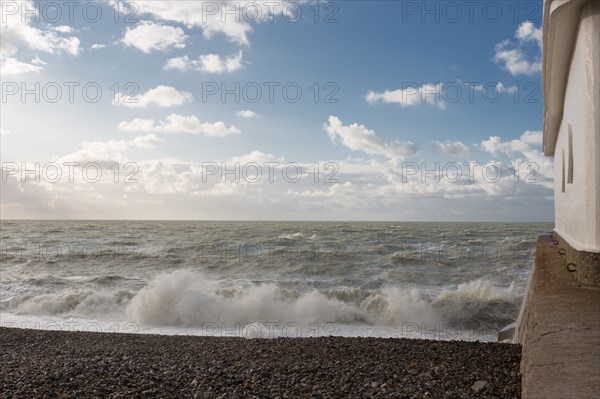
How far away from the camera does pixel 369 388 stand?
5.45 metres

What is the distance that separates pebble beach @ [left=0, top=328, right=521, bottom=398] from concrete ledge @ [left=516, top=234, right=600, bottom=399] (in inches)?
39.9

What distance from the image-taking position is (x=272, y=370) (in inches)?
254

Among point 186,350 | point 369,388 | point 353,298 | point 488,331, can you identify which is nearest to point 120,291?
point 353,298

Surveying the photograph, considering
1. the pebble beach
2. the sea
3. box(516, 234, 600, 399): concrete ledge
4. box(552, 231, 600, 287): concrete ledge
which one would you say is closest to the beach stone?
the pebble beach

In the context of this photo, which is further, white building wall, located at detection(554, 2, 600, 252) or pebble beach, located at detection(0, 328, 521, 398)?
pebble beach, located at detection(0, 328, 521, 398)

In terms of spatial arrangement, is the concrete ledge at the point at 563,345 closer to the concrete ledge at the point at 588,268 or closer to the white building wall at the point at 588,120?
the concrete ledge at the point at 588,268

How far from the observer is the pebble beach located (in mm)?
5430

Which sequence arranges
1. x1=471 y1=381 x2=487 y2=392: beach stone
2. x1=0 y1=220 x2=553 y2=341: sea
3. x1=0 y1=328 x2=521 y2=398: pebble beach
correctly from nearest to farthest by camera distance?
A: x1=471 y1=381 x2=487 y2=392: beach stone < x1=0 y1=328 x2=521 y2=398: pebble beach < x1=0 y1=220 x2=553 y2=341: sea

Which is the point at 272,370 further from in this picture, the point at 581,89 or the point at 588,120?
the point at 581,89

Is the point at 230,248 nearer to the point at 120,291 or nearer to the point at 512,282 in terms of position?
the point at 120,291

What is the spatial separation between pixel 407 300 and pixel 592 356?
11461mm

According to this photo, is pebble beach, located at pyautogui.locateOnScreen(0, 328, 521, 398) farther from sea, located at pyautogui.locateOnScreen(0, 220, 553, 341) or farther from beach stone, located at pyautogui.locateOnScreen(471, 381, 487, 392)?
sea, located at pyautogui.locateOnScreen(0, 220, 553, 341)

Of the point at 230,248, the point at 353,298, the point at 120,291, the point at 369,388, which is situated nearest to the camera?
the point at 369,388

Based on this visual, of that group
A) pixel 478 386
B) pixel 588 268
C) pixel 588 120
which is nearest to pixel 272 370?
pixel 478 386
